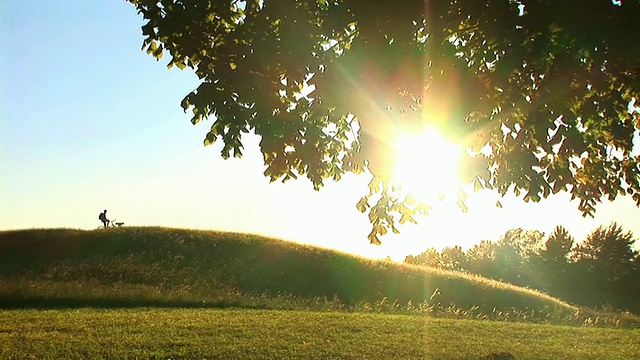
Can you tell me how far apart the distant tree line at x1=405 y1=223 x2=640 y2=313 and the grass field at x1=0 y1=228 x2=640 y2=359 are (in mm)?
31800

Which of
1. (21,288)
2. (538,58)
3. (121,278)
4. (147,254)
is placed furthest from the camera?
(147,254)

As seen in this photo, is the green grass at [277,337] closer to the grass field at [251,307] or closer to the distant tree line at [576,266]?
the grass field at [251,307]

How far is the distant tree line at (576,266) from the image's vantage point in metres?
73.2

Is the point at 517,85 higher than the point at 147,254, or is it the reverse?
the point at 517,85

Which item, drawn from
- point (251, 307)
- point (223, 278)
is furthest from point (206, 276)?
point (251, 307)

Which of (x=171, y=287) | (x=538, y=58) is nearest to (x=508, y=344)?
(x=538, y=58)

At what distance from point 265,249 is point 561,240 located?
55.4 metres

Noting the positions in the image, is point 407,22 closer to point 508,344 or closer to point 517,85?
point 517,85

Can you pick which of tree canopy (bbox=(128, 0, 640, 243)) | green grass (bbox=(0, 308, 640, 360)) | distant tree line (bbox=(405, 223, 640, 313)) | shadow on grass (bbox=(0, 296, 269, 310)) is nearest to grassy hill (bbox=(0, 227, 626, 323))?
shadow on grass (bbox=(0, 296, 269, 310))

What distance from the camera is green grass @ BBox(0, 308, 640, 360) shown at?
16.7 m

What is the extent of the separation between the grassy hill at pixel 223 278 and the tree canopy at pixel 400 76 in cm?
1851

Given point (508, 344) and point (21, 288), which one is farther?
point (21, 288)

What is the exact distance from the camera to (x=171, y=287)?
108 feet

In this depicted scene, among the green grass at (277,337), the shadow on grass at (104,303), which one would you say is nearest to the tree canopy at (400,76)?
the green grass at (277,337)
